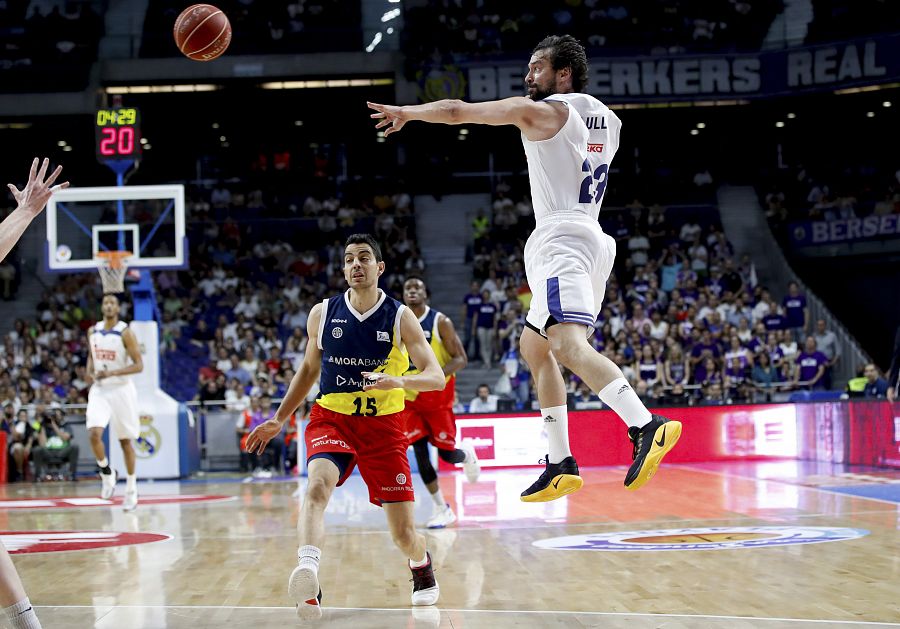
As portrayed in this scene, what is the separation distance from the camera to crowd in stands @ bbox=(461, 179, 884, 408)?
716 inches

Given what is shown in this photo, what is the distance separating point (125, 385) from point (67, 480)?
5639mm

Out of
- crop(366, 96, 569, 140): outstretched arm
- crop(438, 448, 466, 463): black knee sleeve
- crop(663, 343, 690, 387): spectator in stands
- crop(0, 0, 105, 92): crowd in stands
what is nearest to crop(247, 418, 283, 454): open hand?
crop(366, 96, 569, 140): outstretched arm

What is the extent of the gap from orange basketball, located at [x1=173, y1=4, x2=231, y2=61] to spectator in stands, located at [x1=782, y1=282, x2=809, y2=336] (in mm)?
14488

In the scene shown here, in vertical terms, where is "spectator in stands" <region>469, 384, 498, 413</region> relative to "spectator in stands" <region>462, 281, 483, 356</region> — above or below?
below

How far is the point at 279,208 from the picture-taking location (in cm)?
2517

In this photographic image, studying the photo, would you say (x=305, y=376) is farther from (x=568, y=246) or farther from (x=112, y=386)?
(x=112, y=386)

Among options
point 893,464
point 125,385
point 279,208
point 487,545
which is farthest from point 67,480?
point 893,464

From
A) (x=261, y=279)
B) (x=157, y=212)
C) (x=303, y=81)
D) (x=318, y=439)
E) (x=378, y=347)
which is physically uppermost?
(x=303, y=81)

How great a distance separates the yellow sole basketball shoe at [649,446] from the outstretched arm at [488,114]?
4.75 ft

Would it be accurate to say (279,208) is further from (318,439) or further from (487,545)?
(318,439)

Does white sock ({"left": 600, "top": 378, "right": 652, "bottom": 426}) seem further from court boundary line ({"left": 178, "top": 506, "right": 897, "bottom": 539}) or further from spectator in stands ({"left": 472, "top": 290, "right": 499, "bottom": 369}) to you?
spectator in stands ({"left": 472, "top": 290, "right": 499, "bottom": 369})

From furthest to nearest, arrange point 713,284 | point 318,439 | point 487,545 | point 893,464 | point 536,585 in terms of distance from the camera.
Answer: point 713,284
point 893,464
point 487,545
point 536,585
point 318,439

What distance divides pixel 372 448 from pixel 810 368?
14260mm

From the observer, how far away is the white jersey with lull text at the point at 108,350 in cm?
1209
